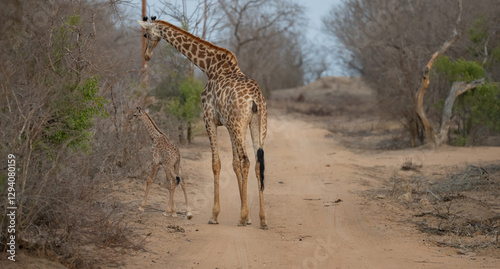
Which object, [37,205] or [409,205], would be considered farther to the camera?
[409,205]

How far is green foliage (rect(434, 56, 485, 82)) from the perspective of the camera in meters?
17.3

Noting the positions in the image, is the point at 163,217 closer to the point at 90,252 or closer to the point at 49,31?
the point at 90,252

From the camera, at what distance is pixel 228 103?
828cm

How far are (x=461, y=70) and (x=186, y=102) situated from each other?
812 cm

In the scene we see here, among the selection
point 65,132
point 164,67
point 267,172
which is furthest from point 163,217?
point 164,67

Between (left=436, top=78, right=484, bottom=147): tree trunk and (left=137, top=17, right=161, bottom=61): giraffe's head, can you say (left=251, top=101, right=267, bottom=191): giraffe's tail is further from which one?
(left=436, top=78, right=484, bottom=147): tree trunk

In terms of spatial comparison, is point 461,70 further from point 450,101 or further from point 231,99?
point 231,99

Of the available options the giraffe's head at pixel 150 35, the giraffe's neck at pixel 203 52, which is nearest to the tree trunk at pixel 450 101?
the giraffe's neck at pixel 203 52

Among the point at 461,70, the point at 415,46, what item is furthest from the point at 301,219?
the point at 415,46

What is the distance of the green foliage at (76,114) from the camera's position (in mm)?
6797

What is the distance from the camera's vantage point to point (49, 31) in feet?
22.3

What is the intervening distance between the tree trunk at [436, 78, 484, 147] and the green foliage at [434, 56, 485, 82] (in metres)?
0.37

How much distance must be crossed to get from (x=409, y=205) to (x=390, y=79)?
10757mm

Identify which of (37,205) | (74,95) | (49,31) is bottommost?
(37,205)
